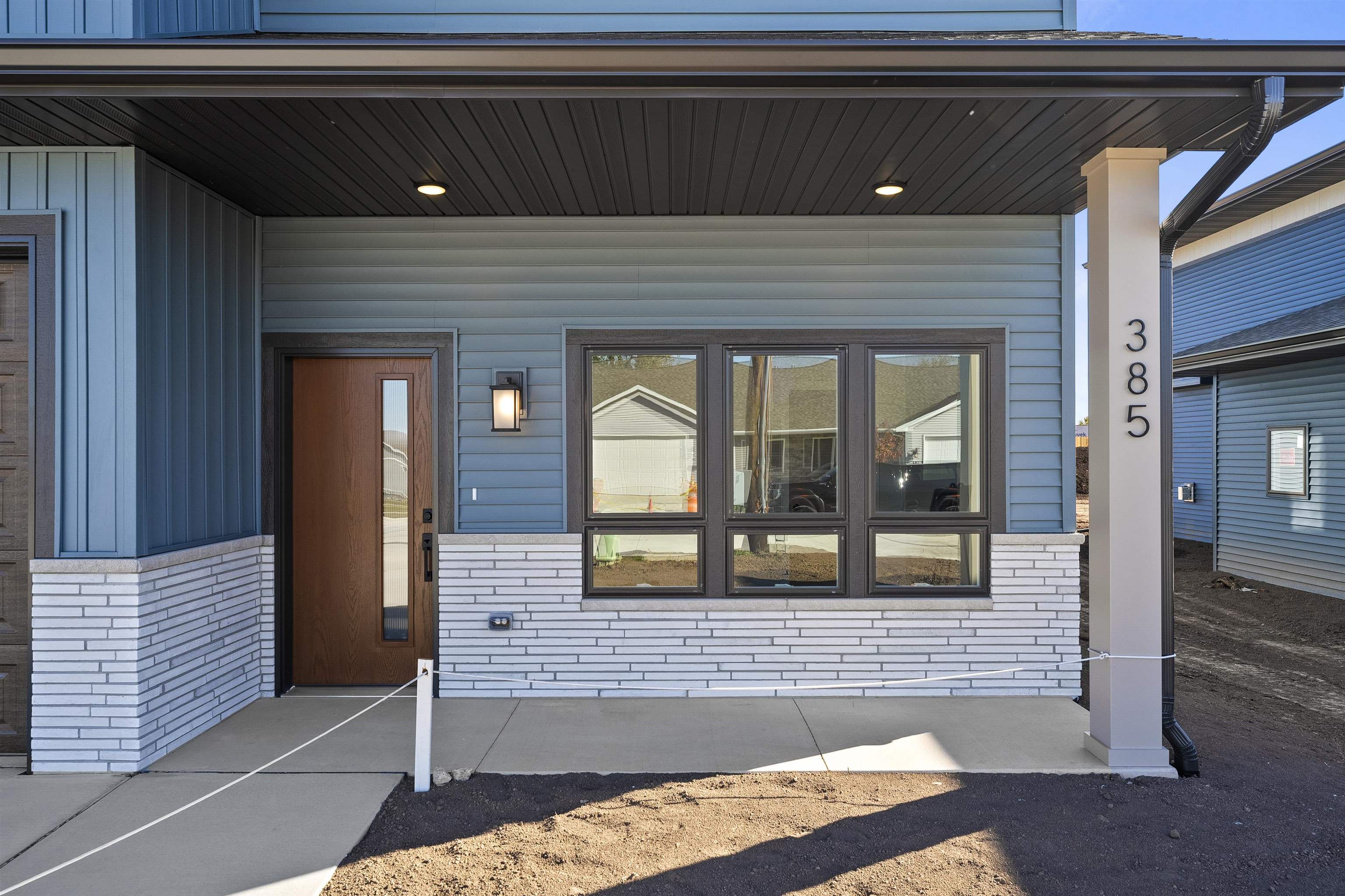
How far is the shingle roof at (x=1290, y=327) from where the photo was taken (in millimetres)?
8586

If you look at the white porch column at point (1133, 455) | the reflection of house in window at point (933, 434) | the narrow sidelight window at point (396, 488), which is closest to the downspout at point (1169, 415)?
the white porch column at point (1133, 455)

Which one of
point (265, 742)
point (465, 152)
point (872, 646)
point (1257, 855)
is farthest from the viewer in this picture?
point (872, 646)

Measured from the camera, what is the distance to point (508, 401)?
4891mm

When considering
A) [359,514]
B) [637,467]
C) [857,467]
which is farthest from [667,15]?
[359,514]

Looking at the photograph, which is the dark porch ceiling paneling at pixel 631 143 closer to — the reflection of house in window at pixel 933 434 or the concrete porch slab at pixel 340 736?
the reflection of house in window at pixel 933 434

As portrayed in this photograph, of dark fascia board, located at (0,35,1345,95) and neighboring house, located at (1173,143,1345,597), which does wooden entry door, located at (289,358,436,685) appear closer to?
dark fascia board, located at (0,35,1345,95)

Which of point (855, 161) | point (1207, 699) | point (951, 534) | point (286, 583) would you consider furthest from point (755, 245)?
point (1207, 699)

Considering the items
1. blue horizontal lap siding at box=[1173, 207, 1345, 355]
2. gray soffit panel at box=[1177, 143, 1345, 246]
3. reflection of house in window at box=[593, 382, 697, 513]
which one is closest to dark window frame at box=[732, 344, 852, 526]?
reflection of house in window at box=[593, 382, 697, 513]

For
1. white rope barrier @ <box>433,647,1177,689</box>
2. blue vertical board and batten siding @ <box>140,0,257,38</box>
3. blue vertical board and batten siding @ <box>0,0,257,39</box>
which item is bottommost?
white rope barrier @ <box>433,647,1177,689</box>

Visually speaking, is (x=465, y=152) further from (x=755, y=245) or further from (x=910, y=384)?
(x=910, y=384)

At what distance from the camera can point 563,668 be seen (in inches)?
196

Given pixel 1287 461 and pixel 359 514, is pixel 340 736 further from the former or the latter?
pixel 1287 461

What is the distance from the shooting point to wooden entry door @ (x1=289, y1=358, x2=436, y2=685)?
16.8ft

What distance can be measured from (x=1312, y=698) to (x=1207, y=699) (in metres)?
0.81
